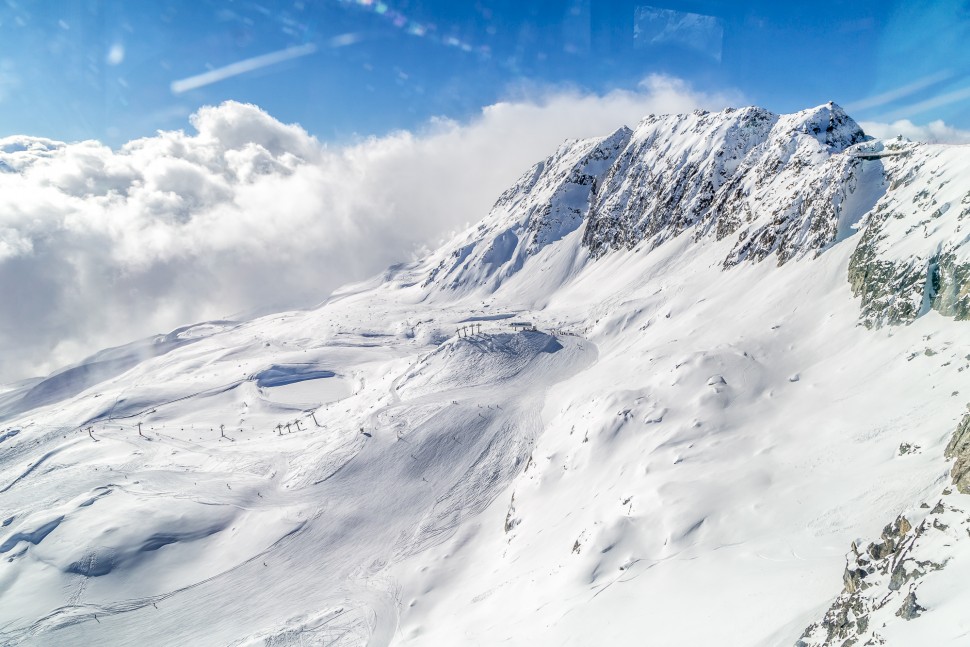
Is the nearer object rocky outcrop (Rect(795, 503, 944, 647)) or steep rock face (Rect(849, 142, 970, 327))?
rocky outcrop (Rect(795, 503, 944, 647))

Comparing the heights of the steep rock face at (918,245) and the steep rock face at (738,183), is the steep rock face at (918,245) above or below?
below

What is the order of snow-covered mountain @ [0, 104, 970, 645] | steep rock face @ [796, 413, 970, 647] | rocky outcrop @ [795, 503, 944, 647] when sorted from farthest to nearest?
snow-covered mountain @ [0, 104, 970, 645] → rocky outcrop @ [795, 503, 944, 647] → steep rock face @ [796, 413, 970, 647]

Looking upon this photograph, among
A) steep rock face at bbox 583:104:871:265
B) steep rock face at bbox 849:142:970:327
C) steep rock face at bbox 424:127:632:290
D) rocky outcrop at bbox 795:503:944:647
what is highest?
steep rock face at bbox 424:127:632:290

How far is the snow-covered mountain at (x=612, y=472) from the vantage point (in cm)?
1611

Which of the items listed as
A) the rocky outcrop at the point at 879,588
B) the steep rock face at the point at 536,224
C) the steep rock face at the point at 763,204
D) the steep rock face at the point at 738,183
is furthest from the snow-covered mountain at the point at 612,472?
the steep rock face at the point at 536,224

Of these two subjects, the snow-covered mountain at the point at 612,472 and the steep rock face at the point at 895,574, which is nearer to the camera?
the steep rock face at the point at 895,574

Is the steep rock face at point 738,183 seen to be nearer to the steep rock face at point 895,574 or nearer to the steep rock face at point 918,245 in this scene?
the steep rock face at point 918,245

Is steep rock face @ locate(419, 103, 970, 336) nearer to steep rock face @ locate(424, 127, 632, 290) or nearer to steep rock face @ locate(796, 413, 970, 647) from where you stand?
Answer: steep rock face @ locate(424, 127, 632, 290)

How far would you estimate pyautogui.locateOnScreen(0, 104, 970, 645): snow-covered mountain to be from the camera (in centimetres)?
1611

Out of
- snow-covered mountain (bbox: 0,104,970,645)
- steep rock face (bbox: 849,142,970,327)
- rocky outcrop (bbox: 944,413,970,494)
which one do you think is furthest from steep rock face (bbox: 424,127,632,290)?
rocky outcrop (bbox: 944,413,970,494)

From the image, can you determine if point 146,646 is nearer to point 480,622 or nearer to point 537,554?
point 480,622

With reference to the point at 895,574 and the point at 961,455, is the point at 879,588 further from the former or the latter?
the point at 961,455

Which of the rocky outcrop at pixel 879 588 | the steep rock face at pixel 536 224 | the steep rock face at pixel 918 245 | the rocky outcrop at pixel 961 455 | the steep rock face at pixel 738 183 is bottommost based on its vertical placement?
the rocky outcrop at pixel 879 588

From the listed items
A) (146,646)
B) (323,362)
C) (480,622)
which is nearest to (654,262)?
(323,362)
